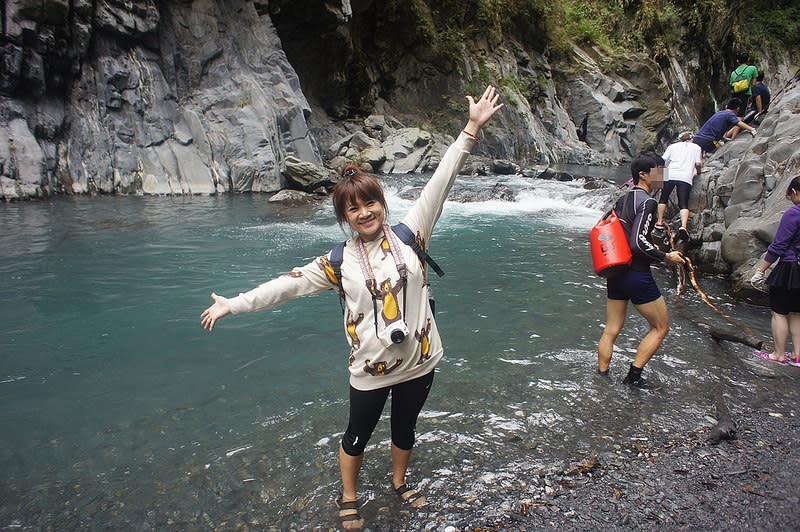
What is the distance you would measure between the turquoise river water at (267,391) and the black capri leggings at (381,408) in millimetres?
493

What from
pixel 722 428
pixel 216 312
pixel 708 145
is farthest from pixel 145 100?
pixel 722 428

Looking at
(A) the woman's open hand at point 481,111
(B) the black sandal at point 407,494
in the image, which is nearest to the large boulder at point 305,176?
(A) the woman's open hand at point 481,111

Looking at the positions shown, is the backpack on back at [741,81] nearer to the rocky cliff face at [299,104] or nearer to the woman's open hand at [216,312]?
the rocky cliff face at [299,104]

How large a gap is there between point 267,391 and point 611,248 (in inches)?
121

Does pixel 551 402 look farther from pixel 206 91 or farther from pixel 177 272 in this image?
pixel 206 91

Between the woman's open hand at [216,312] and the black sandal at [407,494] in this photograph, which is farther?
the black sandal at [407,494]

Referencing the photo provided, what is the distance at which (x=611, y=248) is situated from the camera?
3900 mm

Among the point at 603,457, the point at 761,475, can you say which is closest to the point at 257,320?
the point at 603,457

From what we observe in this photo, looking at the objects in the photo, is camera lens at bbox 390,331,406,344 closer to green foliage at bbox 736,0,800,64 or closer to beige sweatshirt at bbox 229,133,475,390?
beige sweatshirt at bbox 229,133,475,390

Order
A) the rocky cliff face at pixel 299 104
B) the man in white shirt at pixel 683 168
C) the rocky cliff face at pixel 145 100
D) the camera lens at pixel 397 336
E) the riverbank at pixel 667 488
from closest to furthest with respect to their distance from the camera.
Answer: the camera lens at pixel 397 336 < the riverbank at pixel 667 488 < the man in white shirt at pixel 683 168 < the rocky cliff face at pixel 299 104 < the rocky cliff face at pixel 145 100

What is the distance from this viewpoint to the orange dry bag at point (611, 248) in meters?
3.87

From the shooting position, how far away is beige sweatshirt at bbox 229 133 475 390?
2.29 metres

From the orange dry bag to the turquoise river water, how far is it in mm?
1017

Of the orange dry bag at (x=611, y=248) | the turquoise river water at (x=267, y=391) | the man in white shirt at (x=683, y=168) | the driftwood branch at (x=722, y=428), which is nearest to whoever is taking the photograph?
the turquoise river water at (x=267, y=391)
